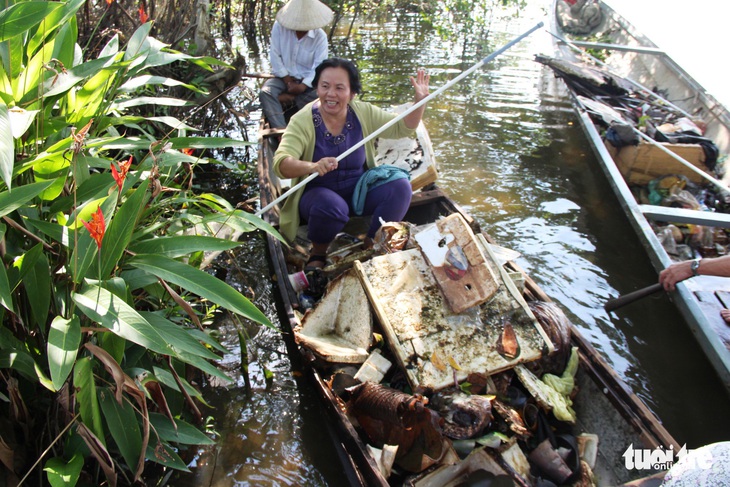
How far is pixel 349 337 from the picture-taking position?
3.01 metres

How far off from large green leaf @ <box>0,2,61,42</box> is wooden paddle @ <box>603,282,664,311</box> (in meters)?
3.76

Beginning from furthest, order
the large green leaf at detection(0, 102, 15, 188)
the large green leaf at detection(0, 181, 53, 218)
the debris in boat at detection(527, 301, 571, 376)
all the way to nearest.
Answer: the debris in boat at detection(527, 301, 571, 376) → the large green leaf at detection(0, 181, 53, 218) → the large green leaf at detection(0, 102, 15, 188)

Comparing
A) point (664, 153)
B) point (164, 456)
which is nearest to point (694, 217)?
point (664, 153)

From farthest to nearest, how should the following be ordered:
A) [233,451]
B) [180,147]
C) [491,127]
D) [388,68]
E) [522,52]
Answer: [522,52] < [388,68] < [491,127] < [233,451] < [180,147]

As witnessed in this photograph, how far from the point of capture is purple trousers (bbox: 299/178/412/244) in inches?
140

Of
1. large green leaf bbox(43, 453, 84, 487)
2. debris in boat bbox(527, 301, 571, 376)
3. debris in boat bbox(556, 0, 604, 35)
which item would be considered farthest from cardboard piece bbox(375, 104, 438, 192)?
debris in boat bbox(556, 0, 604, 35)

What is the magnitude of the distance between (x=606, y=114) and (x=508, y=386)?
4194mm

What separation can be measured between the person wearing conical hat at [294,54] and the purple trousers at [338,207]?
2040 millimetres

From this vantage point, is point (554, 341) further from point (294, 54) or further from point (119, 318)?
point (294, 54)

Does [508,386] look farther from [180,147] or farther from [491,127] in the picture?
[491,127]

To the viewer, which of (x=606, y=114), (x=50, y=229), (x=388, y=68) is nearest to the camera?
(x=50, y=229)

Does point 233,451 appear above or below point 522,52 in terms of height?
below

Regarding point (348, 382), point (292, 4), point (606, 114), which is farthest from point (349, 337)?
point (606, 114)

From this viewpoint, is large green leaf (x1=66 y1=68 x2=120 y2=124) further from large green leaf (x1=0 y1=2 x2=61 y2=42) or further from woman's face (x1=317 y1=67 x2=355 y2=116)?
Result: woman's face (x1=317 y1=67 x2=355 y2=116)
